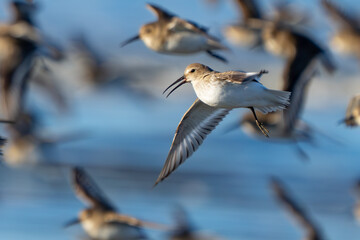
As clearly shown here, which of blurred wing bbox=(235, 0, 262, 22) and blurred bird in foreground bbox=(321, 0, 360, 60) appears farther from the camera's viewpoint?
blurred bird in foreground bbox=(321, 0, 360, 60)

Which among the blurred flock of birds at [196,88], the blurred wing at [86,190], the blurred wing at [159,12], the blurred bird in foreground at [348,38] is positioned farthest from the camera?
the blurred bird in foreground at [348,38]

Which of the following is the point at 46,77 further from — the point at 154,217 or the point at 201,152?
the point at 154,217

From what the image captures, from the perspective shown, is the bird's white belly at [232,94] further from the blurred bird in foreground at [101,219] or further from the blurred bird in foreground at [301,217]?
the blurred bird in foreground at [301,217]

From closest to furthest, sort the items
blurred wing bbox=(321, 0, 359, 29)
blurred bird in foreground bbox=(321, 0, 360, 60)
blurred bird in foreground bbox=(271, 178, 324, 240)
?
blurred bird in foreground bbox=(271, 178, 324, 240) → blurred wing bbox=(321, 0, 359, 29) → blurred bird in foreground bbox=(321, 0, 360, 60)

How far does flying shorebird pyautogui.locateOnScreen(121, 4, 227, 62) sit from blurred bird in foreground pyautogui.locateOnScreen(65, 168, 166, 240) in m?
1.26

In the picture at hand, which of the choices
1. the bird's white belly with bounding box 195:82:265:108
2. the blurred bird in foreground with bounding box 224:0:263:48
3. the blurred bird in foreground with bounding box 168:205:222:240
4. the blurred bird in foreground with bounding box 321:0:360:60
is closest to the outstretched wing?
the blurred bird in foreground with bounding box 168:205:222:240

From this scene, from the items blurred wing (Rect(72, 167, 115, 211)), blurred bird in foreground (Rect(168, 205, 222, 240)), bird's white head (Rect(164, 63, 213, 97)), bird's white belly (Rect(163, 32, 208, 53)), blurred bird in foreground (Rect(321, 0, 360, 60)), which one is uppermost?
blurred bird in foreground (Rect(321, 0, 360, 60))

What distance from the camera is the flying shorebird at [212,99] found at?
3.88 metres

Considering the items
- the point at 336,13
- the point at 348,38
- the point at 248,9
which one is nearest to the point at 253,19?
the point at 248,9

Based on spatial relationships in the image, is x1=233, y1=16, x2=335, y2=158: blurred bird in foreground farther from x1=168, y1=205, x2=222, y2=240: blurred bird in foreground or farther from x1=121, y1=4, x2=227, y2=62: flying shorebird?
x1=121, y1=4, x2=227, y2=62: flying shorebird

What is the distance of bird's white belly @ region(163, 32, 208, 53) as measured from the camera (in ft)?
17.8

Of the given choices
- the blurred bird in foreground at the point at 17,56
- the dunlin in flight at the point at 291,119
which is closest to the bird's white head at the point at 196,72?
the dunlin in flight at the point at 291,119

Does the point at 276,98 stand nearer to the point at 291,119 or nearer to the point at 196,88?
the point at 196,88

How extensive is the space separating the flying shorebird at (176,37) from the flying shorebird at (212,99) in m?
0.97
